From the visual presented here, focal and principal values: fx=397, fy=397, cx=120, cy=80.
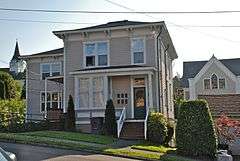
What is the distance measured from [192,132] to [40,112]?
57.8ft

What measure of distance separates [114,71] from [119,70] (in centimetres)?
38

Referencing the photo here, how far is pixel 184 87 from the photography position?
58719 mm

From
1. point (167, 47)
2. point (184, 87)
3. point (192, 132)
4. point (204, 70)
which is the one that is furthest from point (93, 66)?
point (184, 87)

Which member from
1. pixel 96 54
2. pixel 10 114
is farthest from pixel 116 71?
pixel 10 114

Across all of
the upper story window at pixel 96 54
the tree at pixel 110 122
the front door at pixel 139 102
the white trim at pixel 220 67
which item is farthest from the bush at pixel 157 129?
the white trim at pixel 220 67

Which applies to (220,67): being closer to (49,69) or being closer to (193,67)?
(193,67)

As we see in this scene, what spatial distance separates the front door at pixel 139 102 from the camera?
27.8 meters

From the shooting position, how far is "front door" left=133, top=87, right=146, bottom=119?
27.8 metres

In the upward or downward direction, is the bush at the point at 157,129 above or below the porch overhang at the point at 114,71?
below

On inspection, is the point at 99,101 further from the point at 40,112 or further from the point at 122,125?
the point at 40,112

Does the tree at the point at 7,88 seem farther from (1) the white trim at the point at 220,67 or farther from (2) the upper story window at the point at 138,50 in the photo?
(2) the upper story window at the point at 138,50

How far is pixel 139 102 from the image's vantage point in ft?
92.5

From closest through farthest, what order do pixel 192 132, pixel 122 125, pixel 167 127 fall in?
1. pixel 192 132
2. pixel 167 127
3. pixel 122 125

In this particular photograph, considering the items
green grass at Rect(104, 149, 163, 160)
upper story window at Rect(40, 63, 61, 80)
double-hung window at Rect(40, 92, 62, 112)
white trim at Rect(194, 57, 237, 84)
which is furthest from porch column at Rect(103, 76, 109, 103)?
white trim at Rect(194, 57, 237, 84)
